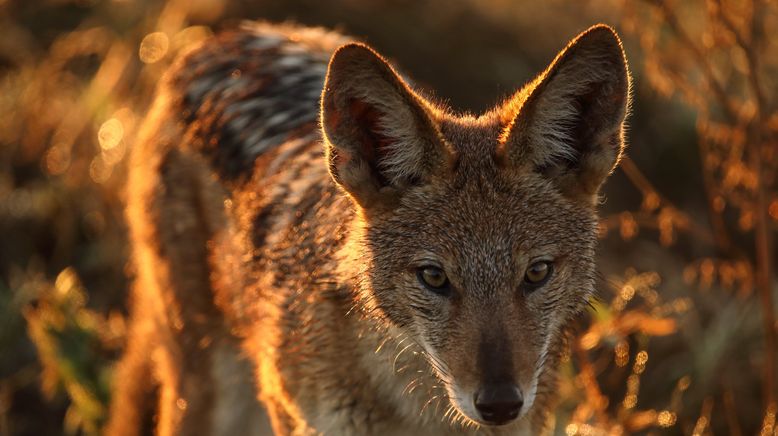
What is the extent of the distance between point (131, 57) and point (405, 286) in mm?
5354

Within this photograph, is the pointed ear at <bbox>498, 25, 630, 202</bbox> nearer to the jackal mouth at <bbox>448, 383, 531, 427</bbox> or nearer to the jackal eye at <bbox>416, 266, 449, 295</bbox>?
the jackal eye at <bbox>416, 266, 449, 295</bbox>

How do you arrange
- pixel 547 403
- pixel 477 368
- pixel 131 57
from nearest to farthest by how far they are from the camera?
pixel 477 368
pixel 547 403
pixel 131 57

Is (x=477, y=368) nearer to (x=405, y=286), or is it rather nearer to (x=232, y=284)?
(x=405, y=286)

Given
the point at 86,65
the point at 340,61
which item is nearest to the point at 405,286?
the point at 340,61

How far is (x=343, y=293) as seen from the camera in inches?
165

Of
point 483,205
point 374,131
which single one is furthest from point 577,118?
point 374,131

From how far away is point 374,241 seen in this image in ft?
13.1

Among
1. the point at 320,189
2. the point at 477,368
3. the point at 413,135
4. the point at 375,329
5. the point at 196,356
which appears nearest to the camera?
the point at 477,368

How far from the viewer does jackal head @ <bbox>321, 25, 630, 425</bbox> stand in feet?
12.0

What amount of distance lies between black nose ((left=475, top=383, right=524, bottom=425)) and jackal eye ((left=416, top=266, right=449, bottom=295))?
0.40m

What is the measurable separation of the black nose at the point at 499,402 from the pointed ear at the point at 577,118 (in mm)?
829

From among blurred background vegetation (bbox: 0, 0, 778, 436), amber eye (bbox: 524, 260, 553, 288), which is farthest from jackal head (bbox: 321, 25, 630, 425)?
blurred background vegetation (bbox: 0, 0, 778, 436)

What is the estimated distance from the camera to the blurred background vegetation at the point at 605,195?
574cm

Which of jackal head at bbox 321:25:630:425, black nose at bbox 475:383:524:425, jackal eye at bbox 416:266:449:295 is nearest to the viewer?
black nose at bbox 475:383:524:425
